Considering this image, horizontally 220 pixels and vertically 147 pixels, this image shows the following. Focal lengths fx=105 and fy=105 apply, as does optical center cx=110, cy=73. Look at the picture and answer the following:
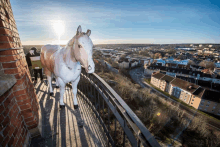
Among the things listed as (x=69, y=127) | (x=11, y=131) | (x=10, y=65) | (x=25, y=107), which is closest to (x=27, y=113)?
(x=25, y=107)

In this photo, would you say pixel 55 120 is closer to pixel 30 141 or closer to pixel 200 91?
pixel 30 141

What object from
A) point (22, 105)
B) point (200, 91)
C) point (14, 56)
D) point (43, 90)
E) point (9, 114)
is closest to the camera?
point (9, 114)

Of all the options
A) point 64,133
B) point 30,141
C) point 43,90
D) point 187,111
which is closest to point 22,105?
point 30,141

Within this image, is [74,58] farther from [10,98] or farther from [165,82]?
[165,82]

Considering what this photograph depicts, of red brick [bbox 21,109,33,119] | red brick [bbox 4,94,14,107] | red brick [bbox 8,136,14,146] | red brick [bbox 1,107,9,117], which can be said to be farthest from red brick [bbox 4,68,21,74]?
red brick [bbox 8,136,14,146]

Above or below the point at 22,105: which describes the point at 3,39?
above

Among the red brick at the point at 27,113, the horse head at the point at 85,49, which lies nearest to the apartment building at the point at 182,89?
the horse head at the point at 85,49

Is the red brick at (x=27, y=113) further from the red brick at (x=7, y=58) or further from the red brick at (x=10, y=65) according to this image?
the red brick at (x=7, y=58)
